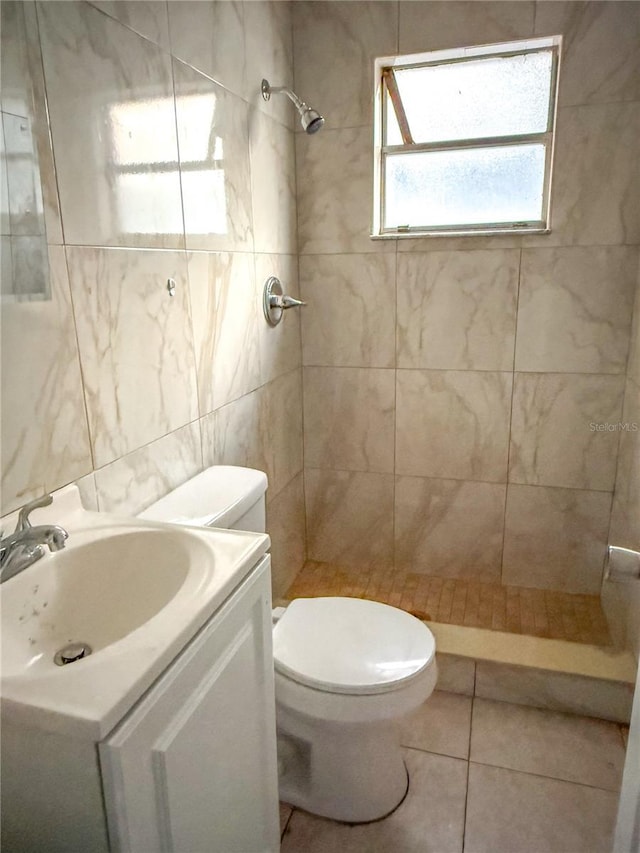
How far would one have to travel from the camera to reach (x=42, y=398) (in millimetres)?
1097

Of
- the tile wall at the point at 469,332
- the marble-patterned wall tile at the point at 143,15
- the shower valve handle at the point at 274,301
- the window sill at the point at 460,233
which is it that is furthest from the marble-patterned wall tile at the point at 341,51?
the marble-patterned wall tile at the point at 143,15

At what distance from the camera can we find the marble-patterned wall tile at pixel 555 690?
1846mm

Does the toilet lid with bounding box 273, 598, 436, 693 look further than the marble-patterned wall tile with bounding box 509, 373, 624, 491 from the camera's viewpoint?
No

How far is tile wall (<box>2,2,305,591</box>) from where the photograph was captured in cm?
110

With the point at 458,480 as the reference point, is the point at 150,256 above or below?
above

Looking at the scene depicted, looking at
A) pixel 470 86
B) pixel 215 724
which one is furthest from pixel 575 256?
pixel 215 724

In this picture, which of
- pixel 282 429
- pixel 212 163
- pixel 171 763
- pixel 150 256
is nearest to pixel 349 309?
pixel 282 429

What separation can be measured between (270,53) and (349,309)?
0.93 meters

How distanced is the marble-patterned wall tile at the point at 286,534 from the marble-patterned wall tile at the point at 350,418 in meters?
0.19

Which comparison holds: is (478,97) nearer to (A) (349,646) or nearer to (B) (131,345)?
(B) (131,345)

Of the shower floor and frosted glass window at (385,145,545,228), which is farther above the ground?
frosted glass window at (385,145,545,228)

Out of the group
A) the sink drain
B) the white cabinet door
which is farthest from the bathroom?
the white cabinet door

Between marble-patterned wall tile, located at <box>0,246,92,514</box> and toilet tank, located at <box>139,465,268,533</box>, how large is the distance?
243mm

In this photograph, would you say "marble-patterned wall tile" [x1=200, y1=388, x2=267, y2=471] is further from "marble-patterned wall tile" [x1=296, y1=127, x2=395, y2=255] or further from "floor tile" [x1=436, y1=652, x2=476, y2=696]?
"floor tile" [x1=436, y1=652, x2=476, y2=696]
